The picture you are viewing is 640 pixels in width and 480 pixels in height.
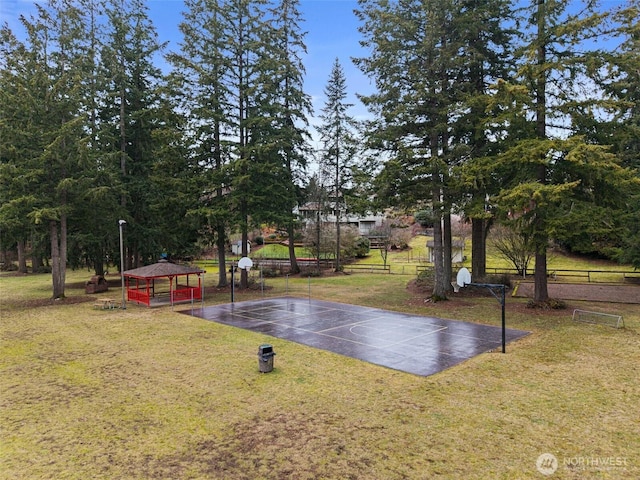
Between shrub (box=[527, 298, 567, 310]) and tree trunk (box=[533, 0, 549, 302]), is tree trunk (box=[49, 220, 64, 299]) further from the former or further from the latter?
shrub (box=[527, 298, 567, 310])

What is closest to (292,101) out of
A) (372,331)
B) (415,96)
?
(415,96)

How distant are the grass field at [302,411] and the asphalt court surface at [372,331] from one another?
2.06 ft

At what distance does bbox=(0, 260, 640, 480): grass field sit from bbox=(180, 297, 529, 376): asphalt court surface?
0.63 metres

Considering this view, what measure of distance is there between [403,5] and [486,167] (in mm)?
8838

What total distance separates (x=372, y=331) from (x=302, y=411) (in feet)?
21.6

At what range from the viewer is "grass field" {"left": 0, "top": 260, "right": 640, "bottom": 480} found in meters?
5.58

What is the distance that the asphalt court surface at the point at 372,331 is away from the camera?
10641mm

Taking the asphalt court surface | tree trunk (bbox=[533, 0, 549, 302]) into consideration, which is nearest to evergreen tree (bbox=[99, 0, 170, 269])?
the asphalt court surface

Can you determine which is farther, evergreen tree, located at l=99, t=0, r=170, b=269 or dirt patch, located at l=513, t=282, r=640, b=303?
evergreen tree, located at l=99, t=0, r=170, b=269

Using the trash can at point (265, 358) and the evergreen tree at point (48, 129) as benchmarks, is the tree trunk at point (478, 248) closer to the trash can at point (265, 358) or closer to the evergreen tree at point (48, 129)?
the trash can at point (265, 358)

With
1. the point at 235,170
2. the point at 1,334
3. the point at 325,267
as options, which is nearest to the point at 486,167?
the point at 235,170

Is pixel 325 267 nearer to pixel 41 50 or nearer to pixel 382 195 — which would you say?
pixel 382 195

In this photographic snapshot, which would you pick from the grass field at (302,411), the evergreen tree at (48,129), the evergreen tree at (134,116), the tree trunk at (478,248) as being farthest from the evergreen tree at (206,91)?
the tree trunk at (478,248)

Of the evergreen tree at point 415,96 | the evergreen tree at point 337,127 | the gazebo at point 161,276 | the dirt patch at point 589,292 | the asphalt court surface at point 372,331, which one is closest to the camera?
the asphalt court surface at point 372,331
